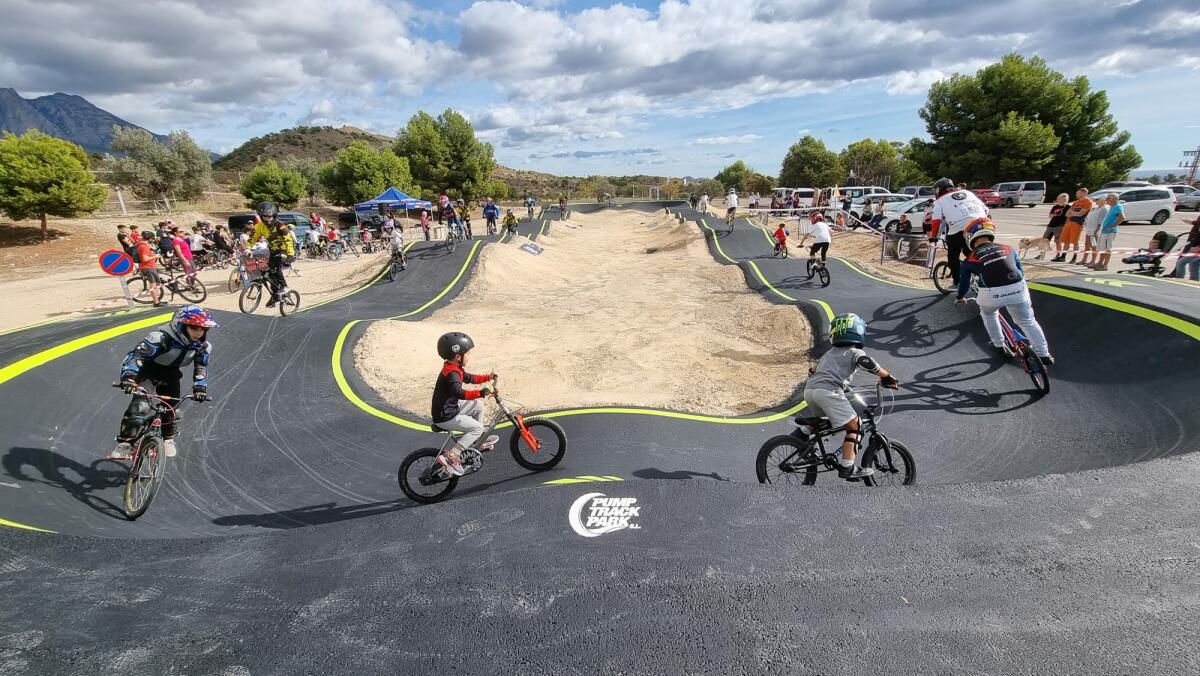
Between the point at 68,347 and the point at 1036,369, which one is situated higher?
the point at 68,347

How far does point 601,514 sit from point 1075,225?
17.7 metres

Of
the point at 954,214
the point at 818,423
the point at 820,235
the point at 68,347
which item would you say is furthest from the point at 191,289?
the point at 954,214

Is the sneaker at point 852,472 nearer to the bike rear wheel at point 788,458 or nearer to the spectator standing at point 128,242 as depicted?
the bike rear wheel at point 788,458

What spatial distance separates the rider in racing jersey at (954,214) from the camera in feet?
28.7

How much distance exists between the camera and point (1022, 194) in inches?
1348

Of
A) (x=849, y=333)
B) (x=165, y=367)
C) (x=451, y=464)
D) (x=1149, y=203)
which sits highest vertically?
(x=1149, y=203)

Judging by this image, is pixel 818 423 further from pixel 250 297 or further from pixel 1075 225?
pixel 1075 225

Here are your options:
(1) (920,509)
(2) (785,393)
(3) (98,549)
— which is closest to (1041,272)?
(2) (785,393)

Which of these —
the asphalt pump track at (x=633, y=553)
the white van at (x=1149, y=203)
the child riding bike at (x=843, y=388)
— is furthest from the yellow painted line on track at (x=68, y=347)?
the white van at (x=1149, y=203)

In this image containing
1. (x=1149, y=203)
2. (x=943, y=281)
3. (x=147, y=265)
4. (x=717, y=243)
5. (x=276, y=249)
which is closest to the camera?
(x=943, y=281)

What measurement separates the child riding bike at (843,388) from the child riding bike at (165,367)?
6.44 meters

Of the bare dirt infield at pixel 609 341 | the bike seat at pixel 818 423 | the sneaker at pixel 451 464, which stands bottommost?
the bare dirt infield at pixel 609 341

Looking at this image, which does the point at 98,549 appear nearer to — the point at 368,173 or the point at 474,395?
the point at 474,395

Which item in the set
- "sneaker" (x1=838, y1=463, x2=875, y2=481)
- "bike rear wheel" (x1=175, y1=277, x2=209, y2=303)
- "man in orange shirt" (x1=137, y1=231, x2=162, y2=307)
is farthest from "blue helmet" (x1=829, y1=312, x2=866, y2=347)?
"bike rear wheel" (x1=175, y1=277, x2=209, y2=303)
